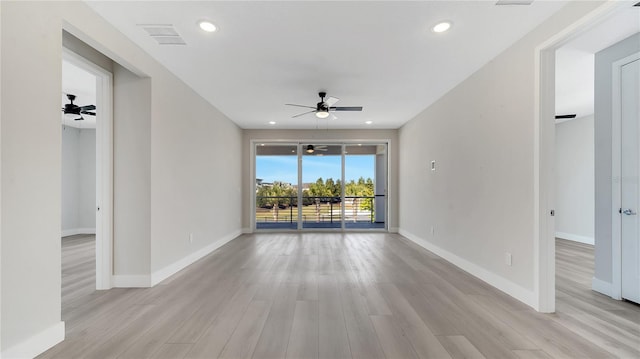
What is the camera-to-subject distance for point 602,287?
2.94 meters

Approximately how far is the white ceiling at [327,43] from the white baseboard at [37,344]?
8.14ft

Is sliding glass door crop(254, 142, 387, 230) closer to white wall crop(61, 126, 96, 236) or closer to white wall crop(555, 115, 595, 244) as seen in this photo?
white wall crop(555, 115, 595, 244)

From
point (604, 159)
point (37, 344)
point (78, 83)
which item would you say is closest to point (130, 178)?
point (37, 344)

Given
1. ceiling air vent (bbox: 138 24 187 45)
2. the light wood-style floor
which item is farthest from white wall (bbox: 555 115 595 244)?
ceiling air vent (bbox: 138 24 187 45)

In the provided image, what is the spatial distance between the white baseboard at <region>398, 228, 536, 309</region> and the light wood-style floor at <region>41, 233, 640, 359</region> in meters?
0.10

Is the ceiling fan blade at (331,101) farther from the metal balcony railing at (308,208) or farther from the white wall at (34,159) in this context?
the metal balcony railing at (308,208)

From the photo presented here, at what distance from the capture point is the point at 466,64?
136 inches

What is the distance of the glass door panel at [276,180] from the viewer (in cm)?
738

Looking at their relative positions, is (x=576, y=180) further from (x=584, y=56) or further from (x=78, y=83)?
(x=78, y=83)

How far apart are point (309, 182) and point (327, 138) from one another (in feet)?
3.97

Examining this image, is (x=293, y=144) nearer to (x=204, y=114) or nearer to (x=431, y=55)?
(x=204, y=114)

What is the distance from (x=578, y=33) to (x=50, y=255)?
169 inches

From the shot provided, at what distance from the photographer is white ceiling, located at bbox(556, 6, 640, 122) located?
2540mm

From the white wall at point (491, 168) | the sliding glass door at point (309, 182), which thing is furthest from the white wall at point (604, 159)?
the sliding glass door at point (309, 182)
